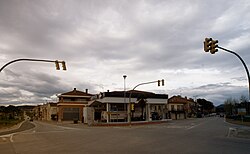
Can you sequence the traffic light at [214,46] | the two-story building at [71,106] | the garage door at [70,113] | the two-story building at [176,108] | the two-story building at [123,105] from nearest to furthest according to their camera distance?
the traffic light at [214,46] < the two-story building at [123,105] < the two-story building at [71,106] < the garage door at [70,113] < the two-story building at [176,108]

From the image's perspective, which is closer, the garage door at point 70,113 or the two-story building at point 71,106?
the two-story building at point 71,106

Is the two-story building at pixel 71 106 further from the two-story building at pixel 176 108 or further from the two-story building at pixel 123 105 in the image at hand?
the two-story building at pixel 176 108

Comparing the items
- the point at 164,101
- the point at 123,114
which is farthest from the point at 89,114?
the point at 164,101

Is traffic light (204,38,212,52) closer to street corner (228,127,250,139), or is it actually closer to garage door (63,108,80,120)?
street corner (228,127,250,139)

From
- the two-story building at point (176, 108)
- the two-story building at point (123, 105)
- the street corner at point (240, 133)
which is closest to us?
the street corner at point (240, 133)

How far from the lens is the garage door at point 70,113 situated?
8125cm

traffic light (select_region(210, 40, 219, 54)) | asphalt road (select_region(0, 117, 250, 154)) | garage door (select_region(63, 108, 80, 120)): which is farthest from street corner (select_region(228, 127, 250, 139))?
garage door (select_region(63, 108, 80, 120))

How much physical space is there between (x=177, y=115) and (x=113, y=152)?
84400 mm

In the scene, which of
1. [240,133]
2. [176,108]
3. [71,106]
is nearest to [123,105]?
[71,106]

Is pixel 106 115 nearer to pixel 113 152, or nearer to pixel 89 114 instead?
pixel 89 114

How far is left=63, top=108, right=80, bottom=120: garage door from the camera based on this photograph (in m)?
81.2

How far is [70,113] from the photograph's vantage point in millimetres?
82000

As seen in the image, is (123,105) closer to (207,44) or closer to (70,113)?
(70,113)

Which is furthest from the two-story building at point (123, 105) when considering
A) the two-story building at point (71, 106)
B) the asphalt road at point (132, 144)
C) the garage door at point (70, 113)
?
the asphalt road at point (132, 144)
